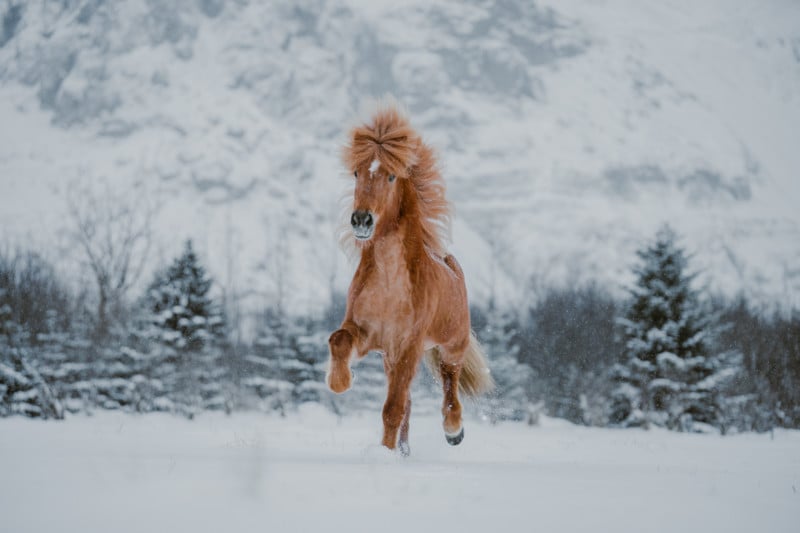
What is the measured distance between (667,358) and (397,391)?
1762cm

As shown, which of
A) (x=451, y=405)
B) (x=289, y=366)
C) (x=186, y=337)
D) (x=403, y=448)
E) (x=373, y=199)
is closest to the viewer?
(x=373, y=199)

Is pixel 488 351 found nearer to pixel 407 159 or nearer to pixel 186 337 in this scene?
pixel 186 337

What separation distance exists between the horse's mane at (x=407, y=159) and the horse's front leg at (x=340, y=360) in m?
1.21

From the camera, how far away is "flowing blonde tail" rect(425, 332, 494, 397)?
23.5 feet

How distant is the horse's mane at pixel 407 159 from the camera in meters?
5.45

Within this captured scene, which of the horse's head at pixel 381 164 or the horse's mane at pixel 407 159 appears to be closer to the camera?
the horse's head at pixel 381 164

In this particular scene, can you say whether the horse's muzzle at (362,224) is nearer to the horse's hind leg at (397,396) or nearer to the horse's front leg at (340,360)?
the horse's front leg at (340,360)

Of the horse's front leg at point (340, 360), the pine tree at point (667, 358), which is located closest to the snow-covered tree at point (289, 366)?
the pine tree at point (667, 358)

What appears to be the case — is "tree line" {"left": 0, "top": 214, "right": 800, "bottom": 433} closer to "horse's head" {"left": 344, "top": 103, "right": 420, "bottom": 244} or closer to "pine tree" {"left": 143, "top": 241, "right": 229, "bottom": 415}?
"pine tree" {"left": 143, "top": 241, "right": 229, "bottom": 415}

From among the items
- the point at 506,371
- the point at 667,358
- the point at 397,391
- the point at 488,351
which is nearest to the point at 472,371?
the point at 397,391

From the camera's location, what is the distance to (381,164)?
212 inches

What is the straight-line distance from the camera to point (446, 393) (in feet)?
21.7

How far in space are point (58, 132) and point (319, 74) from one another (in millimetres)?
71900

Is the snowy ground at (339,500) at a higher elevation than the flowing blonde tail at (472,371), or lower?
lower
